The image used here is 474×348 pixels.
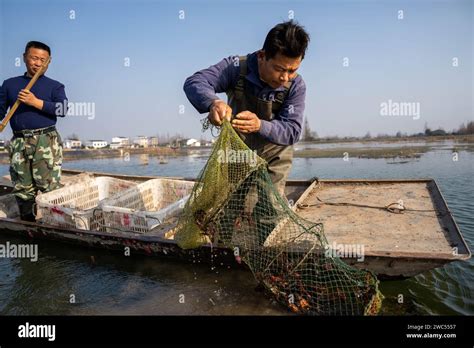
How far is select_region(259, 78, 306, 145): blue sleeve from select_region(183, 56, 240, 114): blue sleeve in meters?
0.58

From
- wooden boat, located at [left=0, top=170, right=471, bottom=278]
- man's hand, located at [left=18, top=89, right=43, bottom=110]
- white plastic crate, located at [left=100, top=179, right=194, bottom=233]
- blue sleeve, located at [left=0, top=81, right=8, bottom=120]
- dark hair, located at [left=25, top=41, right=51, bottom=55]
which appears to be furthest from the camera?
blue sleeve, located at [left=0, top=81, right=8, bottom=120]

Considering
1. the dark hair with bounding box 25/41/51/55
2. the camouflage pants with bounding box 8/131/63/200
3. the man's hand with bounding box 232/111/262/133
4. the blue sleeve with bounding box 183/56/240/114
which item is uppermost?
the dark hair with bounding box 25/41/51/55

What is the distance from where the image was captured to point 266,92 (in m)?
3.44

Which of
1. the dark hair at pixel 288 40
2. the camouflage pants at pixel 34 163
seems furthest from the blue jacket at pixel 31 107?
the dark hair at pixel 288 40

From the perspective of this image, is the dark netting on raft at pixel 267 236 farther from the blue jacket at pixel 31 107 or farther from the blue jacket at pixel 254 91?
the blue jacket at pixel 31 107

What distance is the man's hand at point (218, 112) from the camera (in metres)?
2.99

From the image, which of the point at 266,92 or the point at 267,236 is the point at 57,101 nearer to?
the point at 266,92

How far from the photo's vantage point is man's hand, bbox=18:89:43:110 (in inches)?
216

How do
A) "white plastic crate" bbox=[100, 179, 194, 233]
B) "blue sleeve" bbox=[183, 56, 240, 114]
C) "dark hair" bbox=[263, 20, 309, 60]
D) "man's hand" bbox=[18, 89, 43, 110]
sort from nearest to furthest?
1. "dark hair" bbox=[263, 20, 309, 60]
2. "blue sleeve" bbox=[183, 56, 240, 114]
3. "white plastic crate" bbox=[100, 179, 194, 233]
4. "man's hand" bbox=[18, 89, 43, 110]

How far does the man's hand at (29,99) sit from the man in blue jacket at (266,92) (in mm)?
3498

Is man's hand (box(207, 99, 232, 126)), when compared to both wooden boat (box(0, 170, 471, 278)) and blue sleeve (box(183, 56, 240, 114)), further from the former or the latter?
wooden boat (box(0, 170, 471, 278))

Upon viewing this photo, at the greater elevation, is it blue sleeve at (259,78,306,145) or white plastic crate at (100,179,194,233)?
blue sleeve at (259,78,306,145)

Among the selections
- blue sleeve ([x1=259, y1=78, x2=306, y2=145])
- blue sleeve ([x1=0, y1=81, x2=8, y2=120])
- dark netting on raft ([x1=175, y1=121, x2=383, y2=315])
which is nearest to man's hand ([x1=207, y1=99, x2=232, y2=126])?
dark netting on raft ([x1=175, y1=121, x2=383, y2=315])

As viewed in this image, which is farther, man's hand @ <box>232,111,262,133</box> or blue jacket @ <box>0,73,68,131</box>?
blue jacket @ <box>0,73,68,131</box>
